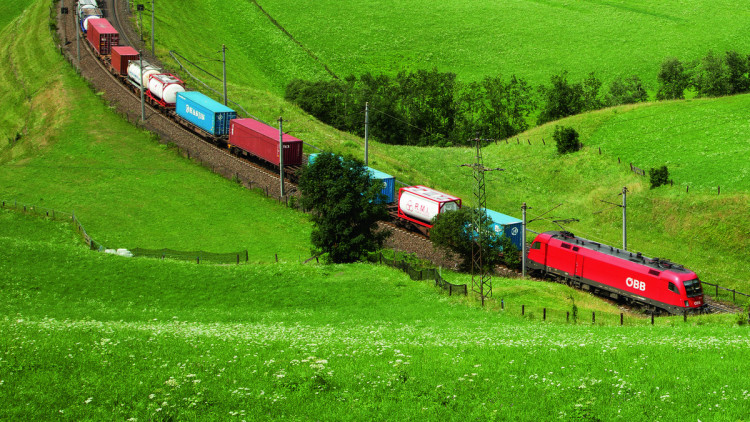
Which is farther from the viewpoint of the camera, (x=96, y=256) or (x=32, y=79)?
(x=32, y=79)

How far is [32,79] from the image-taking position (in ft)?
294

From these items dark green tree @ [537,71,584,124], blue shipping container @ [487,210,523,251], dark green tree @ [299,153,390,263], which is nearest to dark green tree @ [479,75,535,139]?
dark green tree @ [537,71,584,124]

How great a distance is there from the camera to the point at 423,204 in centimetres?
5319

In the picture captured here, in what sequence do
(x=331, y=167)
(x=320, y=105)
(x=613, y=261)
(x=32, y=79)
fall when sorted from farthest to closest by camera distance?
1. (x=320, y=105)
2. (x=32, y=79)
3. (x=331, y=167)
4. (x=613, y=261)

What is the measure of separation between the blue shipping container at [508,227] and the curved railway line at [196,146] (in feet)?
14.0

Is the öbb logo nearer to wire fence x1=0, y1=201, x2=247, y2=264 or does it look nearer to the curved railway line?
the curved railway line

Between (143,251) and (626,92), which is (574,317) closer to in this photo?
(143,251)

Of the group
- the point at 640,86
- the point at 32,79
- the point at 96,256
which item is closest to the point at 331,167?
the point at 96,256

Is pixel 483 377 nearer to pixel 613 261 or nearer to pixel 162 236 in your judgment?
pixel 613 261

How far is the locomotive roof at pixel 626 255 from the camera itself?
40.7m

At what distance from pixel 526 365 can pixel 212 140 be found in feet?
192

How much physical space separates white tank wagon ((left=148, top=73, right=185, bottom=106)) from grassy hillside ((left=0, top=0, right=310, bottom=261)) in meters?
5.15

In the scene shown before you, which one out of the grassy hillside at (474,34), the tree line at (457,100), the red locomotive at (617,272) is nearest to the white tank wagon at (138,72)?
the tree line at (457,100)

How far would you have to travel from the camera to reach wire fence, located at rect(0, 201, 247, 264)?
152 ft
